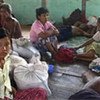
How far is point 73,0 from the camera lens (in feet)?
25.9

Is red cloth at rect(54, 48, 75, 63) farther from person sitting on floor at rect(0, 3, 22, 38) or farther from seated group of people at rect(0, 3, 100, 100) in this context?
person sitting on floor at rect(0, 3, 22, 38)

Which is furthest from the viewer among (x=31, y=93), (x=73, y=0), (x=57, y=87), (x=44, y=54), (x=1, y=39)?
(x=73, y=0)

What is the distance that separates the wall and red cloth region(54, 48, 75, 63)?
315 centimetres

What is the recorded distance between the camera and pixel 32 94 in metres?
3.39

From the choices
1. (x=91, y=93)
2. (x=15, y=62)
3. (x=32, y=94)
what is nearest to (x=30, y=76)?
(x=32, y=94)

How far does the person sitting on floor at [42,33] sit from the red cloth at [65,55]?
0.11 metres

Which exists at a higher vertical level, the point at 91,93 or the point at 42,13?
the point at 42,13

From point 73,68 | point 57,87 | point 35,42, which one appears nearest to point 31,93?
point 57,87

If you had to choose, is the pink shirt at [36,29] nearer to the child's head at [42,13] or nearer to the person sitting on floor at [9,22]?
the child's head at [42,13]

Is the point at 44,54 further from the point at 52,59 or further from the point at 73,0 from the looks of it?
the point at 73,0

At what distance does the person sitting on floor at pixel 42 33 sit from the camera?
4902 mm

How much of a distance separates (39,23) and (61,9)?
3188 mm

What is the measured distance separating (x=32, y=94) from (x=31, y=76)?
289 mm

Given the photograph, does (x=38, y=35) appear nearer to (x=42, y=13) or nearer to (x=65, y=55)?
(x=42, y=13)
